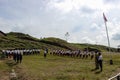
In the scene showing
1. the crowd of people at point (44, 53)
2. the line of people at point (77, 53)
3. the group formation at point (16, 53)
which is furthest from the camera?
the line of people at point (77, 53)

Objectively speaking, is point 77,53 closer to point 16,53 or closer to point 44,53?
point 44,53

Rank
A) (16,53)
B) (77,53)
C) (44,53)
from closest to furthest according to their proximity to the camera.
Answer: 1. (16,53)
2. (44,53)
3. (77,53)

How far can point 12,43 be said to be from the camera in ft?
396

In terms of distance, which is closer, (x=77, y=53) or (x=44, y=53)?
(x=44, y=53)

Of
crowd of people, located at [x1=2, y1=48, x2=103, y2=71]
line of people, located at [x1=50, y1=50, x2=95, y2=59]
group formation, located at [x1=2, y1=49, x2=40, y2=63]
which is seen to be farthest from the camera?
line of people, located at [x1=50, y1=50, x2=95, y2=59]

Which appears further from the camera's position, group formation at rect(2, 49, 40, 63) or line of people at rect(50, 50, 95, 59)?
line of people at rect(50, 50, 95, 59)

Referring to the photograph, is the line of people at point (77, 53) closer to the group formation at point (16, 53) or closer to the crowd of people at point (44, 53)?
the crowd of people at point (44, 53)

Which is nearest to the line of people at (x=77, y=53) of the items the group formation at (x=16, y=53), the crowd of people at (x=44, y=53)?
the crowd of people at (x=44, y=53)

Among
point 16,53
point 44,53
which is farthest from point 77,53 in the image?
point 16,53

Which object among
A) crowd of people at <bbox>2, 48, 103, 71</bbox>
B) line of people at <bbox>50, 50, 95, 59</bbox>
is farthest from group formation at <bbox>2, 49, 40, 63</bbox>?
Answer: line of people at <bbox>50, 50, 95, 59</bbox>

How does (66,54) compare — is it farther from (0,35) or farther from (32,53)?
(0,35)

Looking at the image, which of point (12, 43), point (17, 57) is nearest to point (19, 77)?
point (17, 57)

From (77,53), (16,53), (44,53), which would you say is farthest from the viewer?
(77,53)

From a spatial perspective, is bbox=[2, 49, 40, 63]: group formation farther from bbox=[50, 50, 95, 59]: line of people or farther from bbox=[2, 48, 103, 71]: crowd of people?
bbox=[50, 50, 95, 59]: line of people
